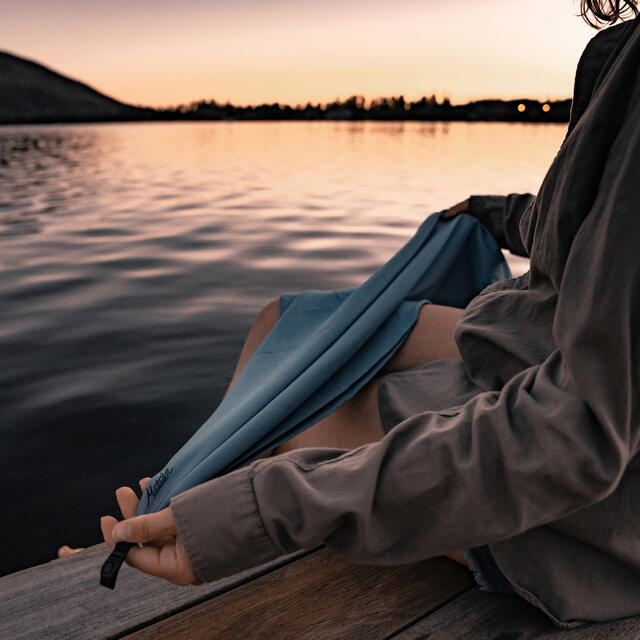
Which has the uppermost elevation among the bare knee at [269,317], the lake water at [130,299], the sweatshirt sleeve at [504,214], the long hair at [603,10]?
the long hair at [603,10]

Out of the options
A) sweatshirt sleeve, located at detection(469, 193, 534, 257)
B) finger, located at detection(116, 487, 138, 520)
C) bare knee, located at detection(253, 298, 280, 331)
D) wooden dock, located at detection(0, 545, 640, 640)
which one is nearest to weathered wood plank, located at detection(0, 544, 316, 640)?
wooden dock, located at detection(0, 545, 640, 640)

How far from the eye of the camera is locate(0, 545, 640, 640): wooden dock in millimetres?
1050

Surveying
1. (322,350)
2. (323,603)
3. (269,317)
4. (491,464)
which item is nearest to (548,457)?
(491,464)

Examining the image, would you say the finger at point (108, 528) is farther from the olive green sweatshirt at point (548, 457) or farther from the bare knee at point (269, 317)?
the bare knee at point (269, 317)

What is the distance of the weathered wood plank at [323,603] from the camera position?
3.53 ft

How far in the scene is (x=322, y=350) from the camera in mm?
1484

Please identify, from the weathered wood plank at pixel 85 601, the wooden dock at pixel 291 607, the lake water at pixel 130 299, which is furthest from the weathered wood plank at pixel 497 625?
the lake water at pixel 130 299

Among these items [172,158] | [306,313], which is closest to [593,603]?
[306,313]

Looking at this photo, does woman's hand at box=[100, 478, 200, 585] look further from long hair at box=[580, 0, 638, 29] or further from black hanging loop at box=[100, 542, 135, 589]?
long hair at box=[580, 0, 638, 29]

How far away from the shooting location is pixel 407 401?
3.89ft

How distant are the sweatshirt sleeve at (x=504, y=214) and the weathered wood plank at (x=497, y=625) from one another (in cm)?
109

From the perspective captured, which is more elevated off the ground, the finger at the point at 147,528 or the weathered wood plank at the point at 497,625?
the finger at the point at 147,528

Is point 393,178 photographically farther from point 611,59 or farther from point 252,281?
point 611,59

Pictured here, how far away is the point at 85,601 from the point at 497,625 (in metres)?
0.80
